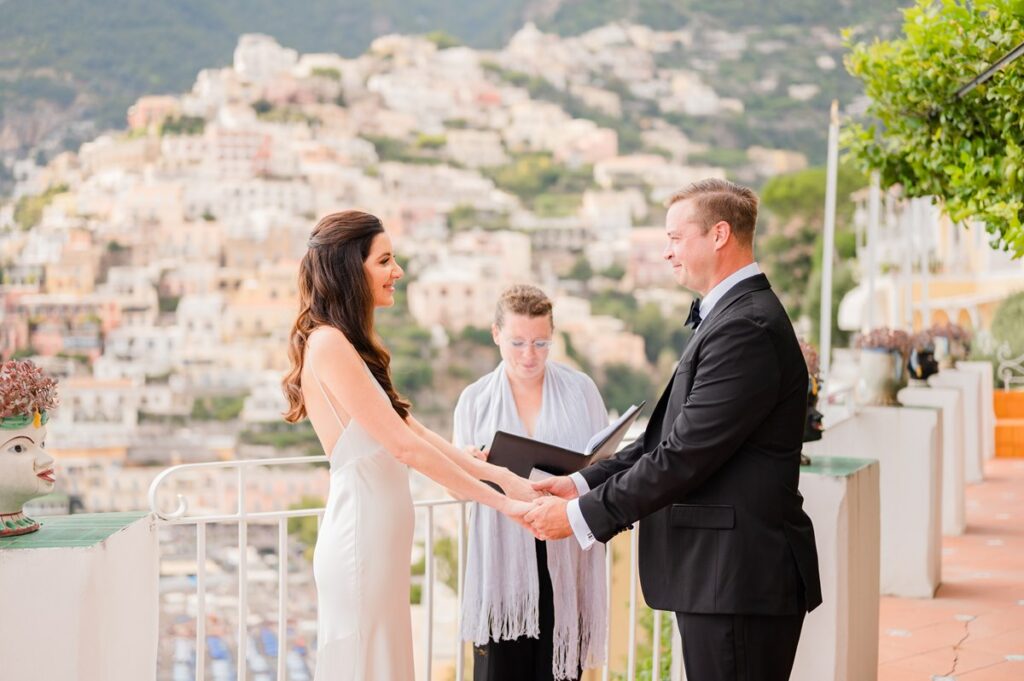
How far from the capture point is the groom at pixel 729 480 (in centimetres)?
188

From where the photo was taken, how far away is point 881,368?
5.25 metres

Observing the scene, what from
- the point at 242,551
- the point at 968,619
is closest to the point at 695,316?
the point at 242,551

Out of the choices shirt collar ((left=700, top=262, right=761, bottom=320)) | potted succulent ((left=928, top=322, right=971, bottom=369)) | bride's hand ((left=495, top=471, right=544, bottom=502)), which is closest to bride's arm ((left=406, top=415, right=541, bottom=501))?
bride's hand ((left=495, top=471, right=544, bottom=502))

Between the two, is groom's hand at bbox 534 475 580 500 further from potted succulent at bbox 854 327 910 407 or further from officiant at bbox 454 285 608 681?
potted succulent at bbox 854 327 910 407

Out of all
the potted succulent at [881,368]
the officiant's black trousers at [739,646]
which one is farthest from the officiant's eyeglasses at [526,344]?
the potted succulent at [881,368]

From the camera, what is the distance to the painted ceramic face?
1.75 meters

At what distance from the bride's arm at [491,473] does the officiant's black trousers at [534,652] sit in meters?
0.18

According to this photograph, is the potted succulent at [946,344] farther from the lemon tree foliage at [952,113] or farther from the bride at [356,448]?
the bride at [356,448]

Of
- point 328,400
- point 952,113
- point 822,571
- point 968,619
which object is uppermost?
point 952,113

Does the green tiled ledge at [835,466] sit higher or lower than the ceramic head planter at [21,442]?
lower

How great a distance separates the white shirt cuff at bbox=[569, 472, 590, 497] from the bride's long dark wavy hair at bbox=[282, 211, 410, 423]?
0.55 meters

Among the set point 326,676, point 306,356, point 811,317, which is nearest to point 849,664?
point 326,676

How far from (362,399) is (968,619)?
3.16 m

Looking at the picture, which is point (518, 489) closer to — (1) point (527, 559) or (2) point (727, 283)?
(1) point (527, 559)
